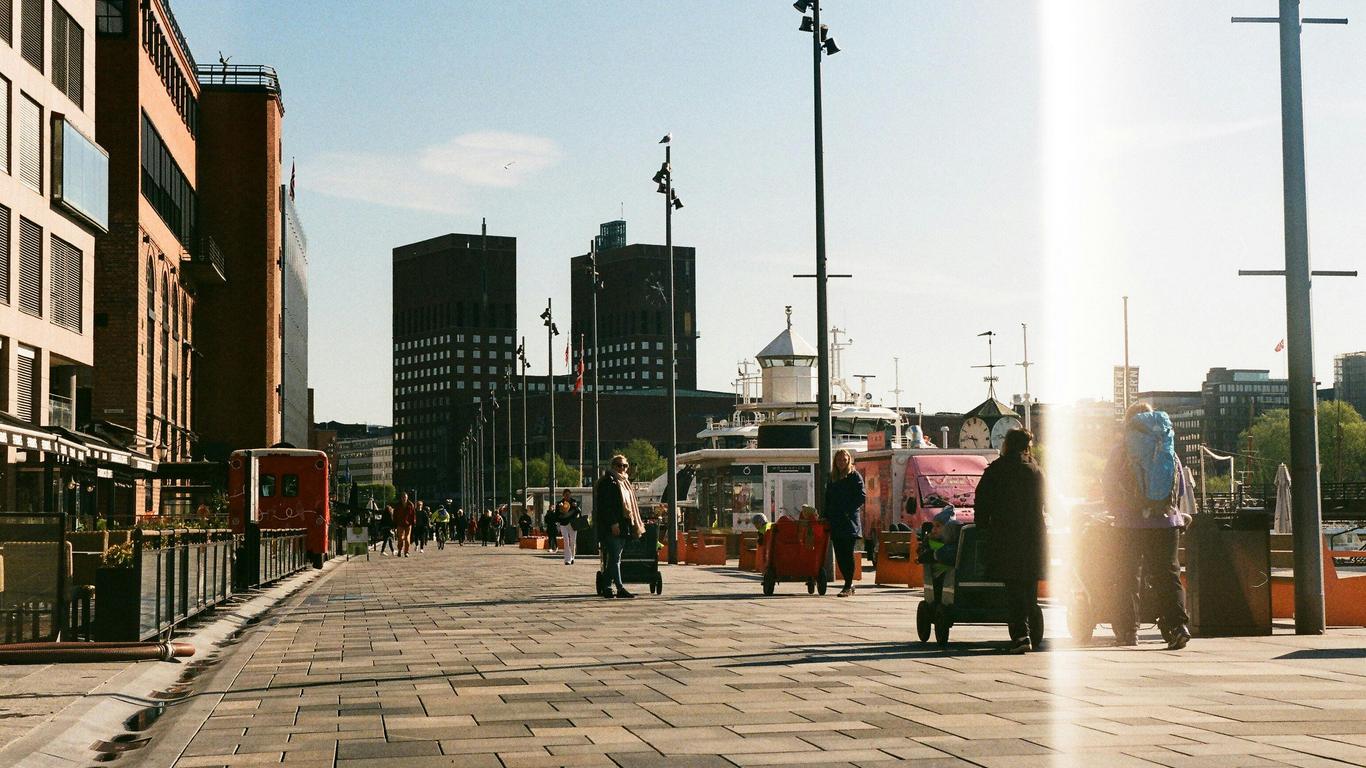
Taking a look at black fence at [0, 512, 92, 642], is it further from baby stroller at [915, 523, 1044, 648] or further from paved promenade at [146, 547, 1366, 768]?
baby stroller at [915, 523, 1044, 648]

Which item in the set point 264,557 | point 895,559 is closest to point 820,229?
point 895,559

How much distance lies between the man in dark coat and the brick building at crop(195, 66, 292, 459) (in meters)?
65.8

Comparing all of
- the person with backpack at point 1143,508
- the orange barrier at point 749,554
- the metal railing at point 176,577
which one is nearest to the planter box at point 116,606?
the metal railing at point 176,577

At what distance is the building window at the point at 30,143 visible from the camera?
129ft

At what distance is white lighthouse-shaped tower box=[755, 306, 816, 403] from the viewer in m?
66.4

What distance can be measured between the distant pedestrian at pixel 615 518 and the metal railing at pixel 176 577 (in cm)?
451

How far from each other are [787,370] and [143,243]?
25.7m

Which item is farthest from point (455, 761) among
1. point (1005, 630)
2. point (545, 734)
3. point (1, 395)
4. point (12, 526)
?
point (1, 395)

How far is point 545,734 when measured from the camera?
25.6 feet

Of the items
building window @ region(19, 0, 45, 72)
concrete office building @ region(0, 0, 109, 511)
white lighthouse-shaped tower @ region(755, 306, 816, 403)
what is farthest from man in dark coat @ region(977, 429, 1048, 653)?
white lighthouse-shaped tower @ region(755, 306, 816, 403)

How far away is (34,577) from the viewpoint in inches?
485

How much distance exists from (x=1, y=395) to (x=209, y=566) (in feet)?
77.8

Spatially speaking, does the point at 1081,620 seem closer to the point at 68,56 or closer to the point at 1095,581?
the point at 1095,581

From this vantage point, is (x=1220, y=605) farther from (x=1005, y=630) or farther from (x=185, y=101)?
(x=185, y=101)
